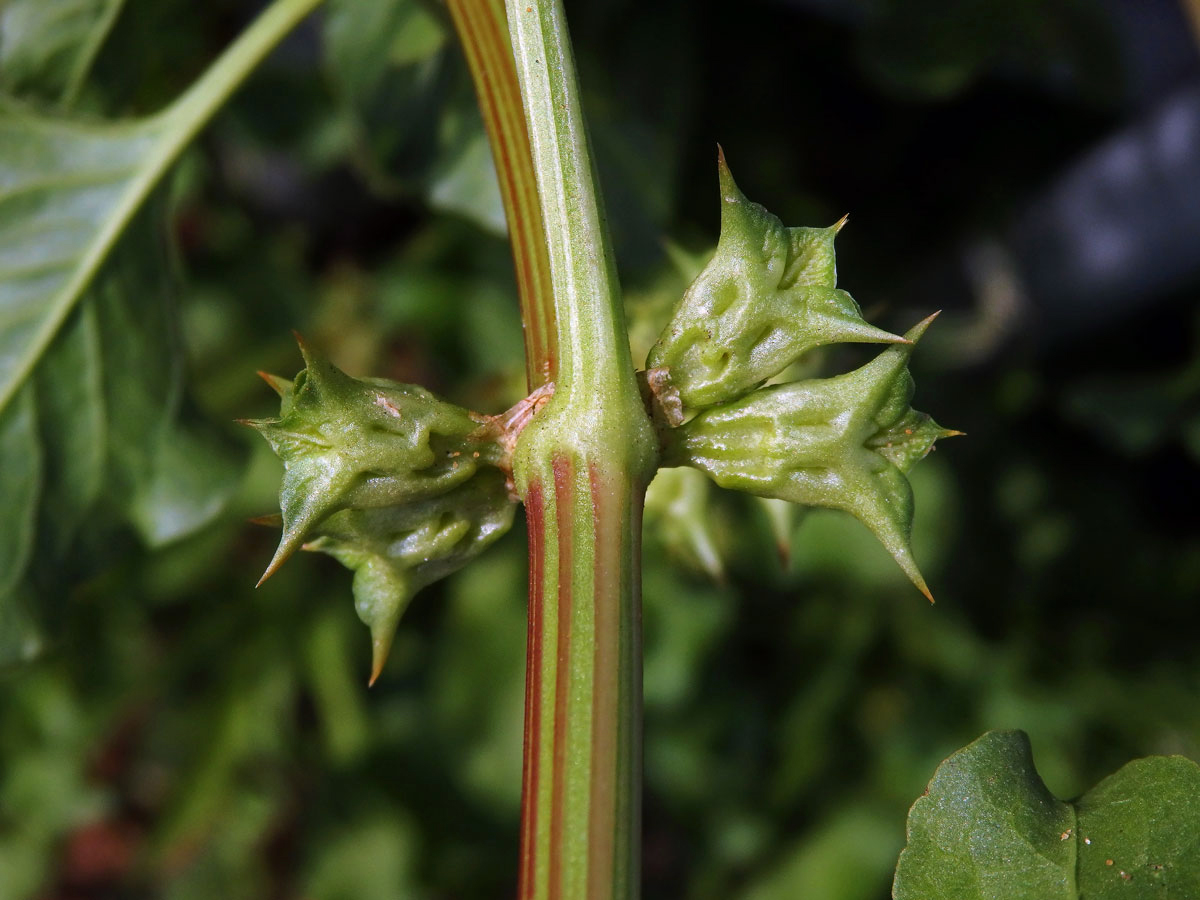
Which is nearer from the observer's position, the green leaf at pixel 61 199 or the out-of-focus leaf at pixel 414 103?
the green leaf at pixel 61 199

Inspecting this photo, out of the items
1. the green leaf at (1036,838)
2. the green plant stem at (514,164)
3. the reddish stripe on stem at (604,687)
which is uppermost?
the green plant stem at (514,164)

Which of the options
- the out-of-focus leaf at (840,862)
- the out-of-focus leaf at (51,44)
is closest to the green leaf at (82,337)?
the out-of-focus leaf at (51,44)

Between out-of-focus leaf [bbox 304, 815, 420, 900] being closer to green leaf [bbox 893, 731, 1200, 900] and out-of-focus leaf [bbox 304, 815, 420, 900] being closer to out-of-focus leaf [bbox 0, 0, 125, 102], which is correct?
out-of-focus leaf [bbox 0, 0, 125, 102]

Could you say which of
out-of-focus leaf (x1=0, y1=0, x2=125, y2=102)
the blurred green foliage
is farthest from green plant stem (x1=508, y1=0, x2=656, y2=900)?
the blurred green foliage

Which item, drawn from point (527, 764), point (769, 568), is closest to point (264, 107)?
point (769, 568)

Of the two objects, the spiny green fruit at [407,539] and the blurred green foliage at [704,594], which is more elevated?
the spiny green fruit at [407,539]

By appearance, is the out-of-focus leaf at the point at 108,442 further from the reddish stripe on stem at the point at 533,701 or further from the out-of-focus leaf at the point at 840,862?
the out-of-focus leaf at the point at 840,862

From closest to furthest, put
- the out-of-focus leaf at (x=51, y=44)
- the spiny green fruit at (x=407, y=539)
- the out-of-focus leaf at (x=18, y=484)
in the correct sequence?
the spiny green fruit at (x=407, y=539) < the out-of-focus leaf at (x=18, y=484) < the out-of-focus leaf at (x=51, y=44)

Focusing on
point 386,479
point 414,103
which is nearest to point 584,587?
point 386,479
